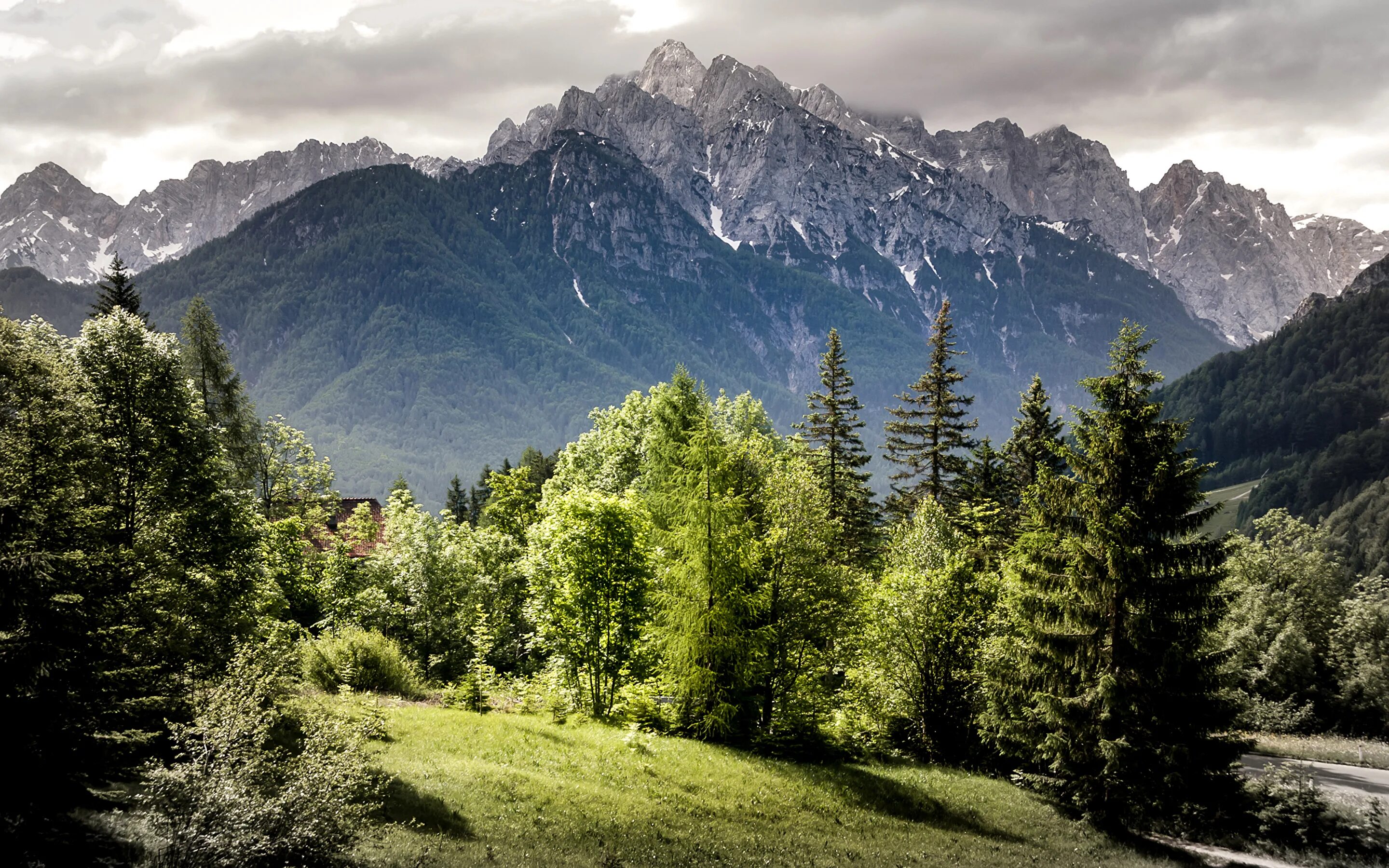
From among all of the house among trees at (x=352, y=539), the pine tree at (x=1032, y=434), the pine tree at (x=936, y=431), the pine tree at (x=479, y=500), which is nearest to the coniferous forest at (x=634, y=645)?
the pine tree at (x=1032, y=434)

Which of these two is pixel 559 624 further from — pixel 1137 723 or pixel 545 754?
pixel 1137 723

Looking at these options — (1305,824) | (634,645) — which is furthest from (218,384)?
(1305,824)

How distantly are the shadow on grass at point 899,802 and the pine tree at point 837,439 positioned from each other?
21.1 meters

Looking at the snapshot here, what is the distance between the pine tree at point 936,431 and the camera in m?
45.5

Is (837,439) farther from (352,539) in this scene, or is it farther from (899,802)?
(352,539)

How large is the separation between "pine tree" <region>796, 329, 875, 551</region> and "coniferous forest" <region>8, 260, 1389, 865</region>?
559 centimetres

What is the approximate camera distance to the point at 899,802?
26.5 metres

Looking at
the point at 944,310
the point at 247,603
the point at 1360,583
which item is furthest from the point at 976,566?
the point at 1360,583

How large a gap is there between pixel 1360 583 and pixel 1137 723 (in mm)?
47412

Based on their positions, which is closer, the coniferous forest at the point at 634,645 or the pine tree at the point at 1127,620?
the coniferous forest at the point at 634,645

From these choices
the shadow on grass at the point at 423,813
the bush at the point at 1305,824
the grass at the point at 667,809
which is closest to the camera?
A: the shadow on grass at the point at 423,813

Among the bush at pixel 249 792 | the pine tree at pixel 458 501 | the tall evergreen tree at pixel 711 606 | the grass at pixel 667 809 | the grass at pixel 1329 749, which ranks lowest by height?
the grass at pixel 1329 749

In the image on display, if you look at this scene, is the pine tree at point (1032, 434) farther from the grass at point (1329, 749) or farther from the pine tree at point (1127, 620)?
the grass at point (1329, 749)

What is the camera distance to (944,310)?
50156mm
